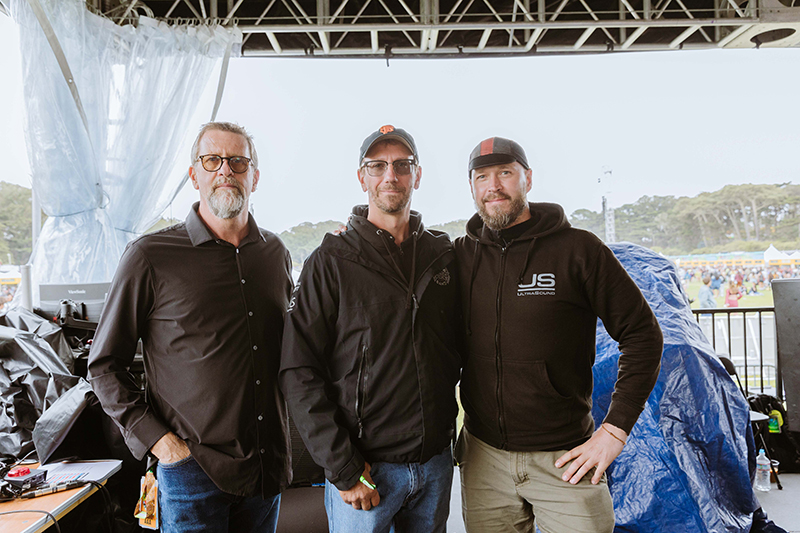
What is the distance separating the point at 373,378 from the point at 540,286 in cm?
59

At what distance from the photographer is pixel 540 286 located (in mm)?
1446

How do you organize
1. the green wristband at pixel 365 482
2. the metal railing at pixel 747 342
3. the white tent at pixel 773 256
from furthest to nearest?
the white tent at pixel 773 256 → the metal railing at pixel 747 342 → the green wristband at pixel 365 482

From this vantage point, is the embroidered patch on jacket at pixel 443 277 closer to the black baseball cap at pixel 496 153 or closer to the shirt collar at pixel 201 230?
the black baseball cap at pixel 496 153

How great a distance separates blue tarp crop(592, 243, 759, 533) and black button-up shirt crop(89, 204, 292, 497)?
1.70 meters

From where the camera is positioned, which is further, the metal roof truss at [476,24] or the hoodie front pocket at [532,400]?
the metal roof truss at [476,24]

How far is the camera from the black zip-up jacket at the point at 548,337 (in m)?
1.42

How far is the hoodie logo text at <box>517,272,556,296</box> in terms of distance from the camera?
56.7 inches

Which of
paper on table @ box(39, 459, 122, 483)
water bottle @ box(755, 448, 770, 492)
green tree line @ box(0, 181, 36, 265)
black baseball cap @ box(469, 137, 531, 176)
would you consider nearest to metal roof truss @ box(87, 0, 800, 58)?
green tree line @ box(0, 181, 36, 265)

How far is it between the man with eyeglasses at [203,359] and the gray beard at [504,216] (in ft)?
2.51

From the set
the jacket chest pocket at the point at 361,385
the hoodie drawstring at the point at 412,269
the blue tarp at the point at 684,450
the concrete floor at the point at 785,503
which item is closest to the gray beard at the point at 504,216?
the hoodie drawstring at the point at 412,269

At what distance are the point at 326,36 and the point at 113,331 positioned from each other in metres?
4.15

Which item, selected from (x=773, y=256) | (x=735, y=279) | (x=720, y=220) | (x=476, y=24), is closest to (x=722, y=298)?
(x=735, y=279)

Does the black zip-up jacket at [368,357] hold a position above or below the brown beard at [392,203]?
below

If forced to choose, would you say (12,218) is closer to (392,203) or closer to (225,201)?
(225,201)
